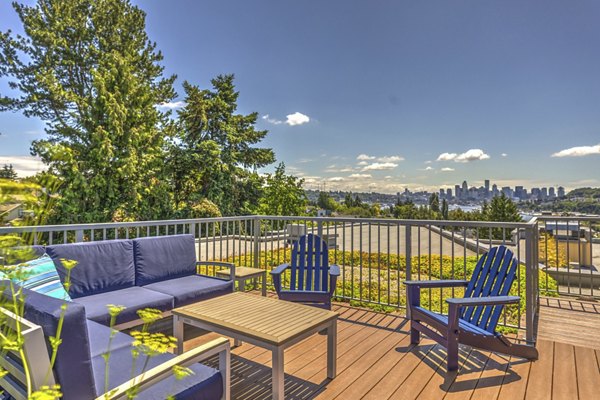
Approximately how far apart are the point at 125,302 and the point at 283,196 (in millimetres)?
13904

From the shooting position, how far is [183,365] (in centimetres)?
159

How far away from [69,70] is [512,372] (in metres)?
18.3

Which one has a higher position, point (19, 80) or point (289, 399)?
point (19, 80)

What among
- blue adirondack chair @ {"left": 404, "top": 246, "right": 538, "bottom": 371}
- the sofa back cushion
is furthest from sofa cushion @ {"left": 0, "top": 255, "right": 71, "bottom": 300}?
blue adirondack chair @ {"left": 404, "top": 246, "right": 538, "bottom": 371}

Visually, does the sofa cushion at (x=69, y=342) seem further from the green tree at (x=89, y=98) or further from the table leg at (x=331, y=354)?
the green tree at (x=89, y=98)

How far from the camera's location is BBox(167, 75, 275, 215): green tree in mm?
18109

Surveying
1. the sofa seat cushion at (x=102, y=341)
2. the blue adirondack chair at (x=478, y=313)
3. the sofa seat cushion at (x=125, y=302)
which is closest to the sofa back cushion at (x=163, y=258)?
the sofa seat cushion at (x=125, y=302)

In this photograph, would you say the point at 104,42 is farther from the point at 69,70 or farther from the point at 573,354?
the point at 573,354

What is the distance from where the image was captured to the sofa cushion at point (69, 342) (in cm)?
130

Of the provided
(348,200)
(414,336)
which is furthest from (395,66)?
(348,200)

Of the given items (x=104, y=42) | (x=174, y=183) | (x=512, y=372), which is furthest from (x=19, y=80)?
(x=512, y=372)

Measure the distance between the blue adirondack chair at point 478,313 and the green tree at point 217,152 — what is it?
16.4m

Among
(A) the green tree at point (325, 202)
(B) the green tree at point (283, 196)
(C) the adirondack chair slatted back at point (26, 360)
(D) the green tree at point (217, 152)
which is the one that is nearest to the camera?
(C) the adirondack chair slatted back at point (26, 360)

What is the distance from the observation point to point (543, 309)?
14.0 ft
